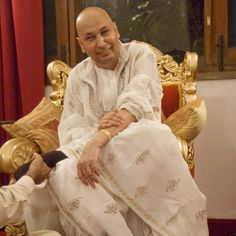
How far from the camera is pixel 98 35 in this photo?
6.44 ft

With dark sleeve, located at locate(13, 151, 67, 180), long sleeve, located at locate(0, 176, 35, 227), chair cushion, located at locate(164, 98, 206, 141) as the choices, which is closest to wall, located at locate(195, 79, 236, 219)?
chair cushion, located at locate(164, 98, 206, 141)

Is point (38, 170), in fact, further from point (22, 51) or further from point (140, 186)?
point (22, 51)

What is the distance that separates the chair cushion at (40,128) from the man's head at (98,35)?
475mm

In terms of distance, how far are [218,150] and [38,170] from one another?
1.58 m

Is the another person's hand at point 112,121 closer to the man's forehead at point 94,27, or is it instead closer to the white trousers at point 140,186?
the white trousers at point 140,186

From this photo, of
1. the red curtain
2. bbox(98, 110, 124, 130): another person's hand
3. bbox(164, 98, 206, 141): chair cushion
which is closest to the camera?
bbox(98, 110, 124, 130): another person's hand

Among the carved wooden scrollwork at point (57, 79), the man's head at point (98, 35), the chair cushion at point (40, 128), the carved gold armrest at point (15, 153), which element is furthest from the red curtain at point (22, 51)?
the man's head at point (98, 35)

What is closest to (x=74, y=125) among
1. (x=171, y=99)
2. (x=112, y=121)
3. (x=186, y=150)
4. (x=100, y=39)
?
(x=112, y=121)

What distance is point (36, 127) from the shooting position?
7.42 feet

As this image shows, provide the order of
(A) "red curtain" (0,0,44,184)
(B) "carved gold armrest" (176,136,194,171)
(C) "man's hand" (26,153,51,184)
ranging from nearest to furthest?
(C) "man's hand" (26,153,51,184)
(B) "carved gold armrest" (176,136,194,171)
(A) "red curtain" (0,0,44,184)

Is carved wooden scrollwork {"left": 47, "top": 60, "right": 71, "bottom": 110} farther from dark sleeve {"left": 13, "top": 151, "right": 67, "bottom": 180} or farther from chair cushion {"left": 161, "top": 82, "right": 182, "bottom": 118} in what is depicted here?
dark sleeve {"left": 13, "top": 151, "right": 67, "bottom": 180}

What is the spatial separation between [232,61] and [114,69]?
1.05 metres

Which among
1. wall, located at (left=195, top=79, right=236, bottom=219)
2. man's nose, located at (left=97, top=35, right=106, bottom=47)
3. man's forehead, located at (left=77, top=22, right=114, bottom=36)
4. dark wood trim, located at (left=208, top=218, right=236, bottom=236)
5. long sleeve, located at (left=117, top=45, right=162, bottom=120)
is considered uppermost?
man's forehead, located at (left=77, top=22, right=114, bottom=36)

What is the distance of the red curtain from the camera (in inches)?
119
